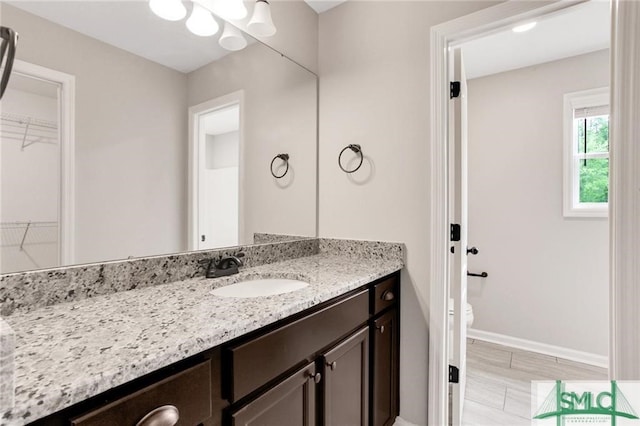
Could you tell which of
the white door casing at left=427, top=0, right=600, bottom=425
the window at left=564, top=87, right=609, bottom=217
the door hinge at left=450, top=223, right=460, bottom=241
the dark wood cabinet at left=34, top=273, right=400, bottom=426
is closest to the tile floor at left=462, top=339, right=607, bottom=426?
the white door casing at left=427, top=0, right=600, bottom=425

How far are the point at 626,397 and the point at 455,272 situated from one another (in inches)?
29.4

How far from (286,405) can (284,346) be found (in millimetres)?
189

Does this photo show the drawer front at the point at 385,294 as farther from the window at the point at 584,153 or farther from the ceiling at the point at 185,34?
the window at the point at 584,153

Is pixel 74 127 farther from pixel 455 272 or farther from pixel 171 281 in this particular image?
pixel 455 272

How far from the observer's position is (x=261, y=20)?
1.56 metres

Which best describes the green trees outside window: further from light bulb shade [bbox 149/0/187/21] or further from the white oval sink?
light bulb shade [bbox 149/0/187/21]

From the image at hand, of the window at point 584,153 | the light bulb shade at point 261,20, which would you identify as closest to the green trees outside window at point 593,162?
the window at point 584,153

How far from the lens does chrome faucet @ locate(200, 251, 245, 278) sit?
130cm

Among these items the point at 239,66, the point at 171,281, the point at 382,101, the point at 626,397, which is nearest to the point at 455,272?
the point at 626,397

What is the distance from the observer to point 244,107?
1622 mm

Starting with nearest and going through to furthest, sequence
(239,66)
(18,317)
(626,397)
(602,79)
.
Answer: (18,317)
(626,397)
(239,66)
(602,79)

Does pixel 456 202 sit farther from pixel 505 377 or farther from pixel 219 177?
pixel 505 377

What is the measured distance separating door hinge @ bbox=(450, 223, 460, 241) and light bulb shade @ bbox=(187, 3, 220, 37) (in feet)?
4.92

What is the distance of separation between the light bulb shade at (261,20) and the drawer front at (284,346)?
1421mm
